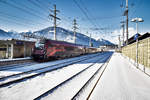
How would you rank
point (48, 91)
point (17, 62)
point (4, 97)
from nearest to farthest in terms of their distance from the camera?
1. point (4, 97)
2. point (48, 91)
3. point (17, 62)

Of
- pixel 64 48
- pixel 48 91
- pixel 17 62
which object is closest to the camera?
pixel 48 91

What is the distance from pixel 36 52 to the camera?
11281mm

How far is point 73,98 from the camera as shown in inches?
115

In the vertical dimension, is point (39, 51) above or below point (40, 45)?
below

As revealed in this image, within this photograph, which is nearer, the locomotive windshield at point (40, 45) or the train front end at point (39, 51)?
the train front end at point (39, 51)

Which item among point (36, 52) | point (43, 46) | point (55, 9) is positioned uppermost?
point (55, 9)

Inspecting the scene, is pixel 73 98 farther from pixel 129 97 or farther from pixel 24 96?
pixel 129 97

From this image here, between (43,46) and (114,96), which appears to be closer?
(114,96)

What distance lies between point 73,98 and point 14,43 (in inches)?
602

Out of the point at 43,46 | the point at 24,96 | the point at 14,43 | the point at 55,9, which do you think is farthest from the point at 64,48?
the point at 24,96

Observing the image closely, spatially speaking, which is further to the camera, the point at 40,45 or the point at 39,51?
the point at 40,45

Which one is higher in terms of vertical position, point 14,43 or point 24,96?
point 14,43

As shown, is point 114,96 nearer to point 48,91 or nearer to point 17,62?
point 48,91

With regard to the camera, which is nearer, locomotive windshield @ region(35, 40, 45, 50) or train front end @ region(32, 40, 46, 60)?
train front end @ region(32, 40, 46, 60)
